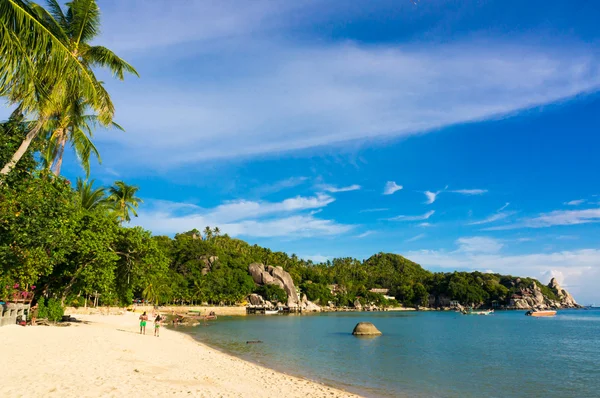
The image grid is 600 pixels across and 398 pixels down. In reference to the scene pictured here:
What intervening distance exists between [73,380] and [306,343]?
27649mm

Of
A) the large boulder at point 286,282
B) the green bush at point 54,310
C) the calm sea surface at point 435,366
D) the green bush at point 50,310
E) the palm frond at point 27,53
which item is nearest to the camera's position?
the palm frond at point 27,53

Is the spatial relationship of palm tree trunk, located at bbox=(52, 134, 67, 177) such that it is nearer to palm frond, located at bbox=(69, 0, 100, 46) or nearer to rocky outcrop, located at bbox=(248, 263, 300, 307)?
palm frond, located at bbox=(69, 0, 100, 46)

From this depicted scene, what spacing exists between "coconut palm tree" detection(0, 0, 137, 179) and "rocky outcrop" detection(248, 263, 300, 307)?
98931 millimetres

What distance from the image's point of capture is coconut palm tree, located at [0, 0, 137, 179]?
360 inches

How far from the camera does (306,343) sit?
36.7 meters

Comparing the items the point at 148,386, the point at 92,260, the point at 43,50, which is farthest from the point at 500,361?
the point at 43,50

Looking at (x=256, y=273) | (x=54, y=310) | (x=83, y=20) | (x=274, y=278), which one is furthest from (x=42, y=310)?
(x=274, y=278)

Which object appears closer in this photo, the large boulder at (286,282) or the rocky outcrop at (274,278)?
the rocky outcrop at (274,278)

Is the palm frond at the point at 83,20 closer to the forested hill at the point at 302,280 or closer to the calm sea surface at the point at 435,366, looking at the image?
the calm sea surface at the point at 435,366

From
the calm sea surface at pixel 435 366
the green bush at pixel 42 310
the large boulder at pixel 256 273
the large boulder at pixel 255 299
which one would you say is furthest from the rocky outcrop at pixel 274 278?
the green bush at pixel 42 310

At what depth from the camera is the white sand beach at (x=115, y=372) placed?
35.0 ft

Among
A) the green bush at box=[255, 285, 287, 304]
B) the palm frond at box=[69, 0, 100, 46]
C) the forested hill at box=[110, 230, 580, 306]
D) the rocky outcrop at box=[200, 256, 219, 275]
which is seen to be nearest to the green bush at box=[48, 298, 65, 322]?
the palm frond at box=[69, 0, 100, 46]

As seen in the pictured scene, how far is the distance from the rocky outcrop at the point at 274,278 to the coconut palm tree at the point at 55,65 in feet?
325

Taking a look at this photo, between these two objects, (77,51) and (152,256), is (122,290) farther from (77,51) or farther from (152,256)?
(77,51)
